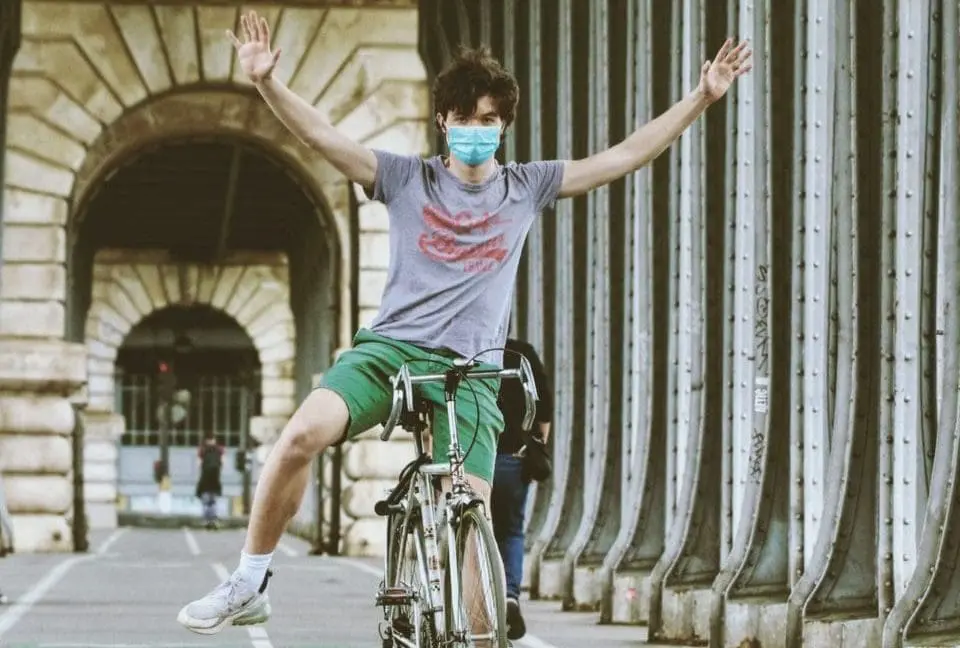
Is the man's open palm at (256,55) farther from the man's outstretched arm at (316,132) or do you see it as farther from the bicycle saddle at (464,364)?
the bicycle saddle at (464,364)

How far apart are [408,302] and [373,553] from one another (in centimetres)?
1740

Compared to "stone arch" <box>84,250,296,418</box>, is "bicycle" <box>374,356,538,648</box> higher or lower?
lower

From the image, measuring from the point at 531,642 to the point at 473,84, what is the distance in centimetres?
521

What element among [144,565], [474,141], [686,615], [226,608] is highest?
[474,141]

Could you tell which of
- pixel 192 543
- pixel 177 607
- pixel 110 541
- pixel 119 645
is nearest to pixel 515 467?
pixel 119 645

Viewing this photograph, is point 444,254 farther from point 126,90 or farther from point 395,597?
point 126,90

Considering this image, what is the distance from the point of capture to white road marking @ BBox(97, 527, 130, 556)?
2548cm

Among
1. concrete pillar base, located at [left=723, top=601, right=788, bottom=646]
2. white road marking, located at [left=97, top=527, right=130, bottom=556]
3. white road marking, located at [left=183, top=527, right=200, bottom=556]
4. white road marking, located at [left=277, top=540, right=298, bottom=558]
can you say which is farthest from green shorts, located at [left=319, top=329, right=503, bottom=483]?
white road marking, located at [left=183, top=527, right=200, bottom=556]

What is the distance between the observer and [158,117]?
2406 cm

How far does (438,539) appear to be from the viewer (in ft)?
20.0

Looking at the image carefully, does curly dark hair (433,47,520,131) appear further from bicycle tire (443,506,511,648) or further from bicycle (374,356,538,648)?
bicycle tire (443,506,511,648)

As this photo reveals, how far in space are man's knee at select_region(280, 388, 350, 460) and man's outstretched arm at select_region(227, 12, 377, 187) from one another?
0.61 metres

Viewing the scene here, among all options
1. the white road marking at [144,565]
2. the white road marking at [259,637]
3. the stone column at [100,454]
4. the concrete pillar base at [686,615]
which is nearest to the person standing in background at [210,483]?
the stone column at [100,454]

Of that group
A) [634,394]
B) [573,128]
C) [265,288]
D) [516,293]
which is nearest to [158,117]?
[516,293]
